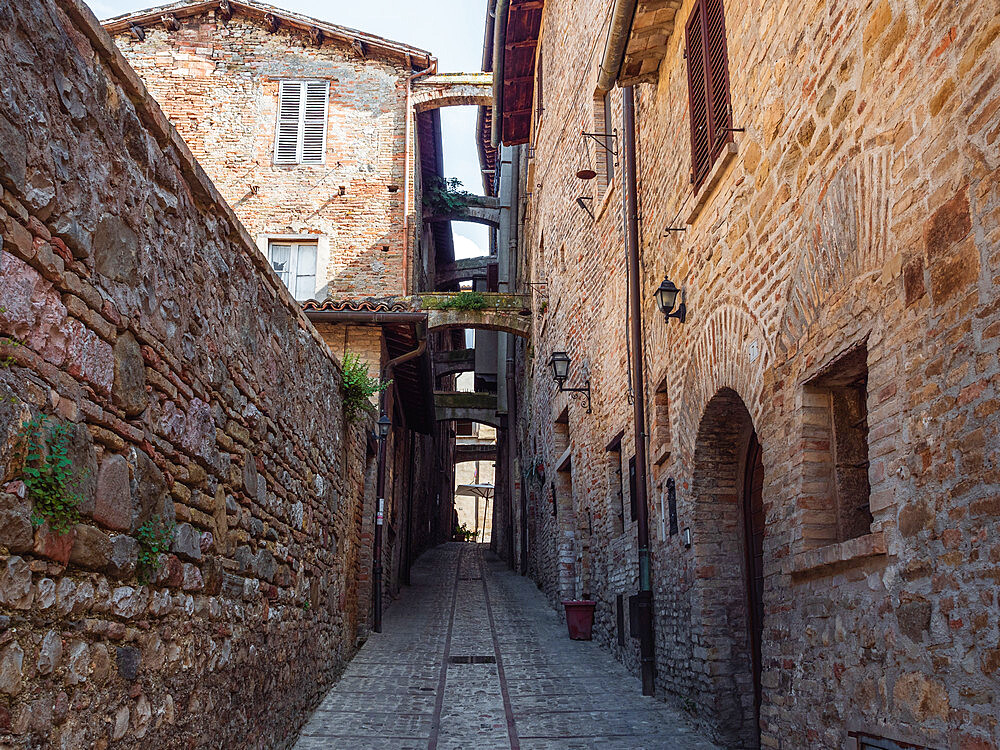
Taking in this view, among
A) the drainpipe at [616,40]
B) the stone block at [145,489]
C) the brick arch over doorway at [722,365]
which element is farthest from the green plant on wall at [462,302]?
the stone block at [145,489]

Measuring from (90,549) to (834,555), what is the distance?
10.1 feet

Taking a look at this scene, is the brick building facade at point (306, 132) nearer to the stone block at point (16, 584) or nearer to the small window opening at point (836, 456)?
the small window opening at point (836, 456)

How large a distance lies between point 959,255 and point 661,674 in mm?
5293

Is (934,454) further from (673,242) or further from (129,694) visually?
(673,242)

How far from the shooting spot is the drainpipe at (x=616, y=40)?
258 inches

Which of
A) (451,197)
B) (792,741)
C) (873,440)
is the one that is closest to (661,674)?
(792,741)

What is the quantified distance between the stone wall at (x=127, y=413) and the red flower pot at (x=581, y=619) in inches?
219

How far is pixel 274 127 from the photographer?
1680 cm

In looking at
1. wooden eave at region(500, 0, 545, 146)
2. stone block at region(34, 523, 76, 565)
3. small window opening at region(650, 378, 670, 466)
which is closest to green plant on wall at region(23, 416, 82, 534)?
stone block at region(34, 523, 76, 565)

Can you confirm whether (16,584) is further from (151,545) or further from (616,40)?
(616,40)

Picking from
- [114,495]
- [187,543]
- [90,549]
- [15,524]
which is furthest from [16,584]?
[187,543]

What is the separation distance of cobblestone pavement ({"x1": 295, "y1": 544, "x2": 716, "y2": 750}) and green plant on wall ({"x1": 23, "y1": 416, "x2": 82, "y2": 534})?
149 inches

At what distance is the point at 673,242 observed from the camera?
7.16 m

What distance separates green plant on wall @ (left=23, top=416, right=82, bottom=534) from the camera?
99.8 inches
